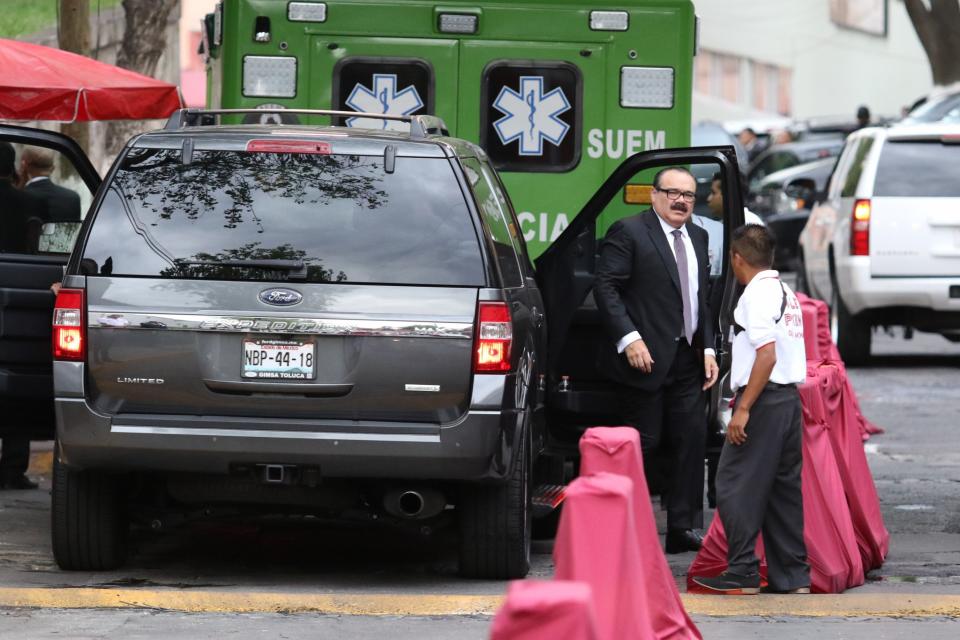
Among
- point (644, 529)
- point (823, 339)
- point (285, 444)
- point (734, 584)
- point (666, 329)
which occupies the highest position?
point (666, 329)

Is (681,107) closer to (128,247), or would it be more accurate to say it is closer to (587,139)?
(587,139)

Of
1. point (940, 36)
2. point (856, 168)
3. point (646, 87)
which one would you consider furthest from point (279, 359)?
point (940, 36)

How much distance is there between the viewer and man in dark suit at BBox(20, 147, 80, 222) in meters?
9.36

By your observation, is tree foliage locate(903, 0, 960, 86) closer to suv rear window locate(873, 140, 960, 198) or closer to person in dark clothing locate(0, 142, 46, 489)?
suv rear window locate(873, 140, 960, 198)

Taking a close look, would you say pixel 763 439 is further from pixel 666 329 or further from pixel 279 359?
pixel 279 359

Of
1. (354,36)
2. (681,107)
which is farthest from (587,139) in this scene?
(354,36)

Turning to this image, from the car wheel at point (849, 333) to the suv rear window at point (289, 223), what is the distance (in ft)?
30.5

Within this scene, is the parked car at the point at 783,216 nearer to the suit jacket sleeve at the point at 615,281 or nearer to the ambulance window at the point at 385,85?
the ambulance window at the point at 385,85

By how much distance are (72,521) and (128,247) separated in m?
1.17

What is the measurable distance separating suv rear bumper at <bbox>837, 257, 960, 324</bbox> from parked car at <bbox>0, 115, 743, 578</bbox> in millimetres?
8021

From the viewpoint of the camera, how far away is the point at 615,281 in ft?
28.1

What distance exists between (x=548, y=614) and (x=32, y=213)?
5855mm

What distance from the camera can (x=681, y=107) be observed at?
428 inches

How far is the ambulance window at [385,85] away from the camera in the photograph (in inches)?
430
